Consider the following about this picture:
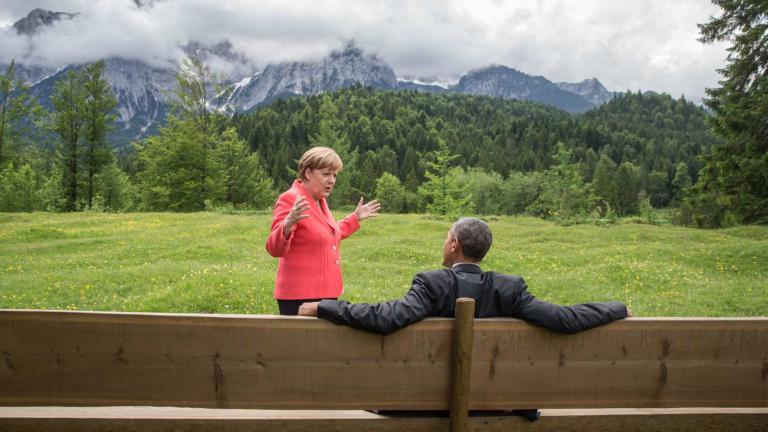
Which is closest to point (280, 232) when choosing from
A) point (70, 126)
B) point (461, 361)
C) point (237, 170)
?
point (461, 361)

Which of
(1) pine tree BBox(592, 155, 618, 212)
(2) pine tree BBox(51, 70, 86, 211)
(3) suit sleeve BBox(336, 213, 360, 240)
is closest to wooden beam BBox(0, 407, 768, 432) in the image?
(3) suit sleeve BBox(336, 213, 360, 240)

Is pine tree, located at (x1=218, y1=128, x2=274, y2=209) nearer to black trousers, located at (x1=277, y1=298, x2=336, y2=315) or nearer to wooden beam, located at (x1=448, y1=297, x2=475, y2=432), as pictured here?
black trousers, located at (x1=277, y1=298, x2=336, y2=315)

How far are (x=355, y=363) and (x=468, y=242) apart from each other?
1145 mm

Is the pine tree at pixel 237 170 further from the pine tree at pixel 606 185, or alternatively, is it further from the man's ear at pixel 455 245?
the pine tree at pixel 606 185

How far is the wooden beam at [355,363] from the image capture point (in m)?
2.83

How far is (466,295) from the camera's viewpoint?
129 inches

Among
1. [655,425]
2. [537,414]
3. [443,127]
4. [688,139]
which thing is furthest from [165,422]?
[688,139]

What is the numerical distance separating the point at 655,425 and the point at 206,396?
8.42ft

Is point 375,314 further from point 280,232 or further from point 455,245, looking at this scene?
point 280,232

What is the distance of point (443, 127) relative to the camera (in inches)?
7731

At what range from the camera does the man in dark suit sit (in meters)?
2.91

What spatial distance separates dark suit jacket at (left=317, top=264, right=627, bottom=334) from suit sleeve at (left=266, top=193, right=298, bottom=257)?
4.90ft

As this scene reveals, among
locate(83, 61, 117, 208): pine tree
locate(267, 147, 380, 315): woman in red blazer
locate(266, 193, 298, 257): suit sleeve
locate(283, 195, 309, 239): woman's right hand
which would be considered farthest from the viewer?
locate(83, 61, 117, 208): pine tree

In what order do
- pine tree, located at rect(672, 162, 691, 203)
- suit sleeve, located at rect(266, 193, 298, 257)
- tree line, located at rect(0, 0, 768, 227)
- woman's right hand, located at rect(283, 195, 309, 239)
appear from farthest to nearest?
pine tree, located at rect(672, 162, 691, 203) < tree line, located at rect(0, 0, 768, 227) < suit sleeve, located at rect(266, 193, 298, 257) < woman's right hand, located at rect(283, 195, 309, 239)
